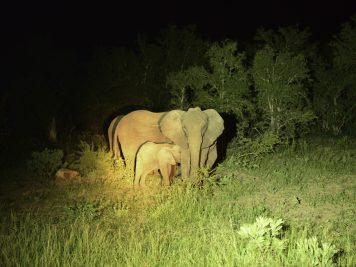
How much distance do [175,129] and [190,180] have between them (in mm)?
881

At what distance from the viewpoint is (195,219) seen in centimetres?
625

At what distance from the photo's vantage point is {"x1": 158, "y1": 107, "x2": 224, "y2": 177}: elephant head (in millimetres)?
7211

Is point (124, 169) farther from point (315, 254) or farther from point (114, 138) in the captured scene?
point (315, 254)

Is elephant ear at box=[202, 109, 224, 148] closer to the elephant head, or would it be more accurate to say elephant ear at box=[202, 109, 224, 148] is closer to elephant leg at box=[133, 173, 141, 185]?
the elephant head

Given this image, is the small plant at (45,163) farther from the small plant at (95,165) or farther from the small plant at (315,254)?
the small plant at (315,254)

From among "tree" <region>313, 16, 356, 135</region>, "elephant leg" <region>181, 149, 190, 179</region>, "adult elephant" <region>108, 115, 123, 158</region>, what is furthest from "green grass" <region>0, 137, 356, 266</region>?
"tree" <region>313, 16, 356, 135</region>

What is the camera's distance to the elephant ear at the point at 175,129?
24.3 feet

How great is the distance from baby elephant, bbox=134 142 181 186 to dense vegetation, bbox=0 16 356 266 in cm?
27

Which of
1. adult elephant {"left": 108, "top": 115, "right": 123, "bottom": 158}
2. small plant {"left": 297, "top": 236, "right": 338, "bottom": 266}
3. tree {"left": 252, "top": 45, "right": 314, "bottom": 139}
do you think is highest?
tree {"left": 252, "top": 45, "right": 314, "bottom": 139}

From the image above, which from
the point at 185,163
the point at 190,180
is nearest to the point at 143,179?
the point at 185,163

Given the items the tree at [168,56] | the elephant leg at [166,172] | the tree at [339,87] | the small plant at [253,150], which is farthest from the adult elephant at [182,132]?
the tree at [168,56]

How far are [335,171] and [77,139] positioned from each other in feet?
23.4

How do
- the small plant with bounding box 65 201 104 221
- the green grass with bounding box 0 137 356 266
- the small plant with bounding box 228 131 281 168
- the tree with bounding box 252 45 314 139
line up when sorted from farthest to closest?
the tree with bounding box 252 45 314 139
the small plant with bounding box 228 131 281 168
the small plant with bounding box 65 201 104 221
the green grass with bounding box 0 137 356 266

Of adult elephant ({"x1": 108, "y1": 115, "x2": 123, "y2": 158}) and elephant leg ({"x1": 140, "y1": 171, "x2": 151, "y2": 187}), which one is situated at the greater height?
adult elephant ({"x1": 108, "y1": 115, "x2": 123, "y2": 158})
